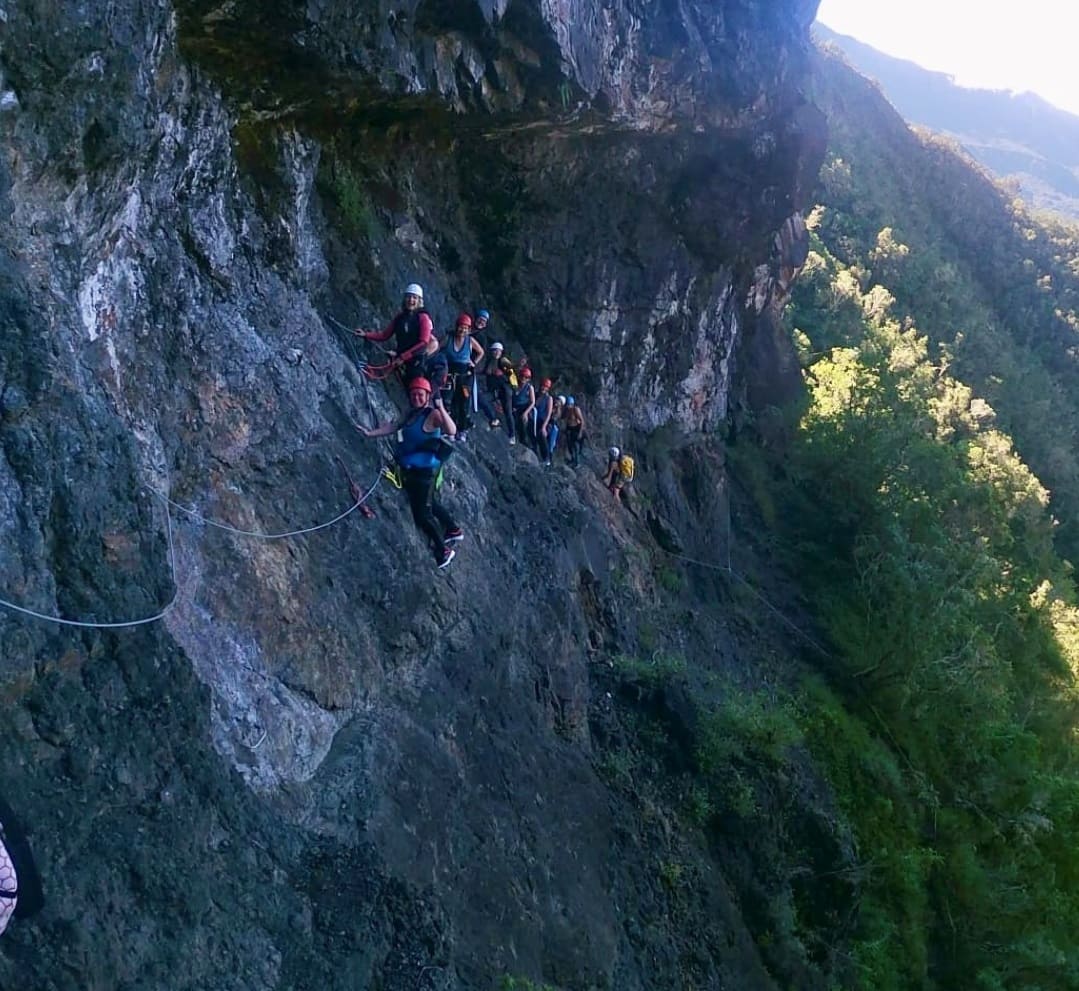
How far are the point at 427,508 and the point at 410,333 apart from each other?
7.71 ft

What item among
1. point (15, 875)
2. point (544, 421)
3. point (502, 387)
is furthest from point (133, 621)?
point (544, 421)

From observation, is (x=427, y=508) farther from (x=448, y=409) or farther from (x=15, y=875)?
(x=15, y=875)

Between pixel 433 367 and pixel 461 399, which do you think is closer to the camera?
pixel 433 367

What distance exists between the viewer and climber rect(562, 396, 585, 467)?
16.9m

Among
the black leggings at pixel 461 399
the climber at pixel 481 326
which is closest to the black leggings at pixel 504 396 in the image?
the climber at pixel 481 326

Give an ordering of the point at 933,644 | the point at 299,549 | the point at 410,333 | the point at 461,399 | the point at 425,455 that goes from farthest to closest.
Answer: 1. the point at 933,644
2. the point at 461,399
3. the point at 410,333
4. the point at 425,455
5. the point at 299,549

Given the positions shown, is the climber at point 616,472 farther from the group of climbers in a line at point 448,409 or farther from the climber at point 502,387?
the climber at point 502,387

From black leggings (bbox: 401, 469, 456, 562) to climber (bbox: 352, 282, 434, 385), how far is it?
69.3 inches

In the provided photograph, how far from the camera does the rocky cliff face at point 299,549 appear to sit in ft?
18.5

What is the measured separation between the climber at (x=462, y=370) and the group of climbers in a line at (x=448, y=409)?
1 centimetres

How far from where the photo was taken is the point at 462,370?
12734 millimetres

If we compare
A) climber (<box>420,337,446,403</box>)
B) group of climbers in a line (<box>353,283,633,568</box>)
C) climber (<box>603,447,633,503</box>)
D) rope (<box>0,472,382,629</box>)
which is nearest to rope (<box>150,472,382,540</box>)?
rope (<box>0,472,382,629</box>)

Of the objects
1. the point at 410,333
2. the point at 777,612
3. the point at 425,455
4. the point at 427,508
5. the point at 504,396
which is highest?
the point at 410,333

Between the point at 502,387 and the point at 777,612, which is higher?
the point at 502,387
